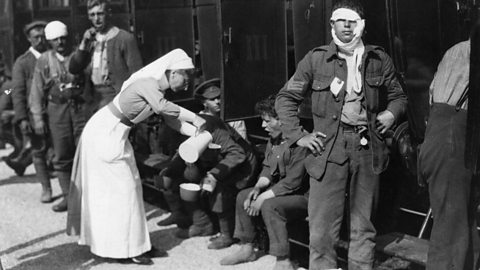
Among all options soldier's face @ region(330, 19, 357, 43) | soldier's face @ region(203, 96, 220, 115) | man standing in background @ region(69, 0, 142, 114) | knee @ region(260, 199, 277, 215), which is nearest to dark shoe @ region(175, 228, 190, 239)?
soldier's face @ region(203, 96, 220, 115)

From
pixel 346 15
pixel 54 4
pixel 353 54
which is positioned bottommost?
pixel 353 54

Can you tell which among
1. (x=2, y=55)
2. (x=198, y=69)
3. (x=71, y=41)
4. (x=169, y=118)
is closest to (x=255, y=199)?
(x=169, y=118)

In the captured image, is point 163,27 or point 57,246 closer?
point 57,246

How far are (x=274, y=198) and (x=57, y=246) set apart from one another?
6.87ft

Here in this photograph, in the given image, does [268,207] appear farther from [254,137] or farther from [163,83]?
[254,137]

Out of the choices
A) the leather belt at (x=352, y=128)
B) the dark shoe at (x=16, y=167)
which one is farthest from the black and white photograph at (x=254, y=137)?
the dark shoe at (x=16, y=167)

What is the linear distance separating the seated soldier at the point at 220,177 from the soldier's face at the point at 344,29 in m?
1.64

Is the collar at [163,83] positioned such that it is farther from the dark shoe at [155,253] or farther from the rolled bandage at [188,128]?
the dark shoe at [155,253]

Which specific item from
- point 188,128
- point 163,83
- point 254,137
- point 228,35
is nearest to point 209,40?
point 254,137

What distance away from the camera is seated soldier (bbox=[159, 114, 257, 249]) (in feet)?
19.5

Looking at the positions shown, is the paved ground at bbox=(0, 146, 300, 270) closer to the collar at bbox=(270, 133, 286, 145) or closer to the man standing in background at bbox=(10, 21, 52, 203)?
the man standing in background at bbox=(10, 21, 52, 203)

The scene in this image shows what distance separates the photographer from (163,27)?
25.7 ft

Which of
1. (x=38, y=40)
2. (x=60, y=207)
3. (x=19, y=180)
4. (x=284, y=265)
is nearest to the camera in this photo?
(x=284, y=265)

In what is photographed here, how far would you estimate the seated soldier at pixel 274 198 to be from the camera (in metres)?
5.26
